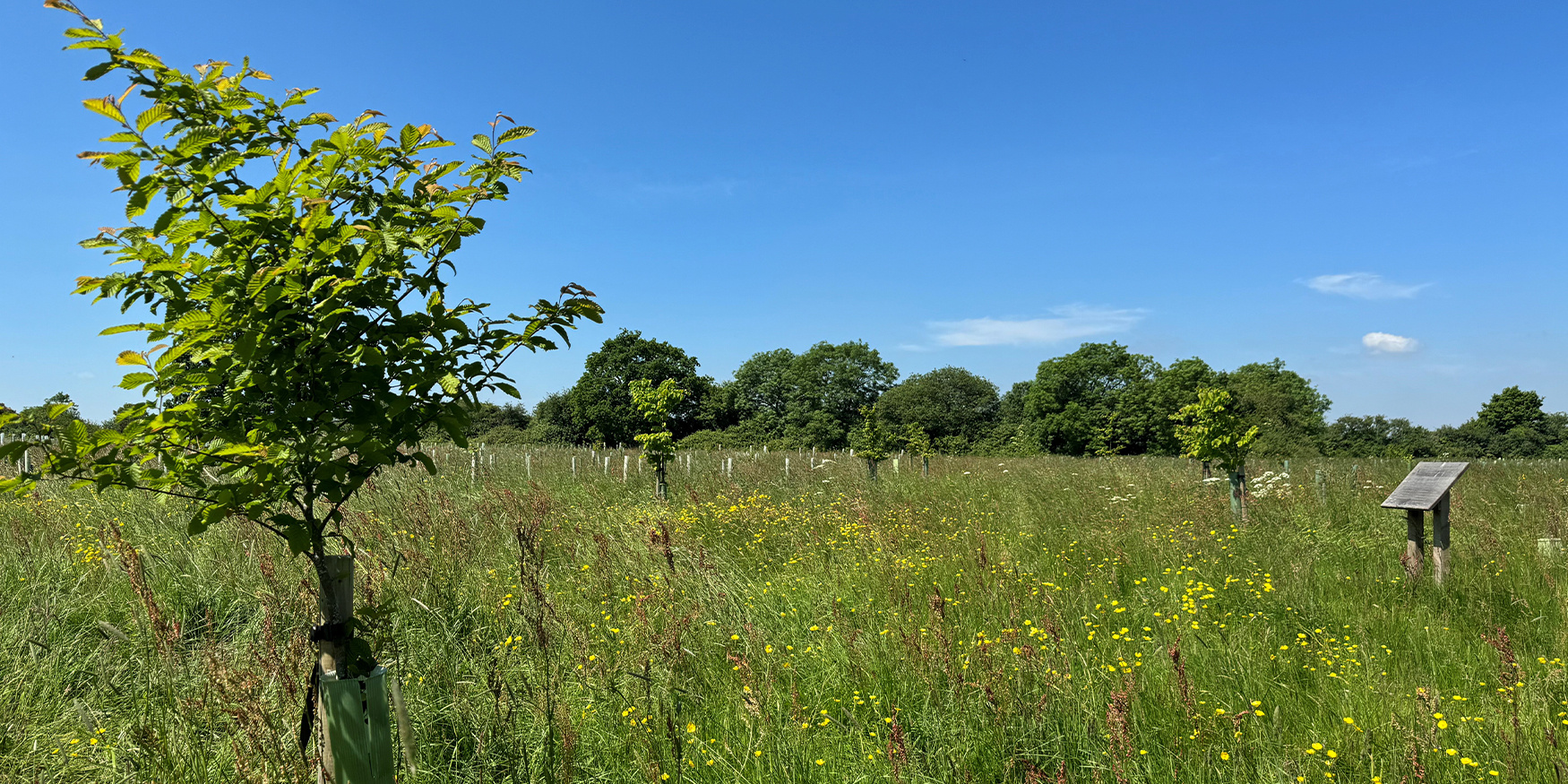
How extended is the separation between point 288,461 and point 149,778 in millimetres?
1957

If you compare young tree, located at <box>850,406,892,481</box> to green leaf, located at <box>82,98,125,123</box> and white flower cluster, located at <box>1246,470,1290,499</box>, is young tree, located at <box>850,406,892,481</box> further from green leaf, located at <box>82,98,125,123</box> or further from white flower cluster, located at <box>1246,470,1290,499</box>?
green leaf, located at <box>82,98,125,123</box>

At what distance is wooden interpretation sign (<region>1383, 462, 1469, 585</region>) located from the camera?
611 cm

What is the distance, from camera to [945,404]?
59.1 m

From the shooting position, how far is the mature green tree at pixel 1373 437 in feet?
129

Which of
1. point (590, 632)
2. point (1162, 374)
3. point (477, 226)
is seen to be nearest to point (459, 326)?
point (477, 226)

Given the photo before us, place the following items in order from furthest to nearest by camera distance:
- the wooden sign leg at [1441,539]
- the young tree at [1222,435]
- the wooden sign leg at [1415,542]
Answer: the young tree at [1222,435]
the wooden sign leg at [1415,542]
the wooden sign leg at [1441,539]

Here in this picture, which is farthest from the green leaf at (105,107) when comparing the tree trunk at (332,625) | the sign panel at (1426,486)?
the sign panel at (1426,486)

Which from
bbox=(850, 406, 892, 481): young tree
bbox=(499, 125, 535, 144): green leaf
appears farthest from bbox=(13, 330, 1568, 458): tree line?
bbox=(499, 125, 535, 144): green leaf

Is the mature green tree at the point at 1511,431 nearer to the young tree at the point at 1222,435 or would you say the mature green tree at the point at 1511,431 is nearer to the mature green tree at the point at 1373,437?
the mature green tree at the point at 1373,437

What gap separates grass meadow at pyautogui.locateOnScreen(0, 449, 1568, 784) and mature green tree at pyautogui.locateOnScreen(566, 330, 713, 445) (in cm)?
3944

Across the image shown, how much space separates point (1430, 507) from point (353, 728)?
7996 millimetres

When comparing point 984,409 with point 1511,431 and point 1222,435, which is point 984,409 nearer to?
point 1511,431

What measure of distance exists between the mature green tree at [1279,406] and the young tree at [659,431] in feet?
104

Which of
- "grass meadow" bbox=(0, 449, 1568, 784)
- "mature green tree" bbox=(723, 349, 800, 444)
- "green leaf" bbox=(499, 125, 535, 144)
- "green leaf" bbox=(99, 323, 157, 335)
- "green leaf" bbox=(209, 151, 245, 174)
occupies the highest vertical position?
"mature green tree" bbox=(723, 349, 800, 444)
